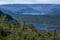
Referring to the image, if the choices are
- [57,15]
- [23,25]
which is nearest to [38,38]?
[23,25]

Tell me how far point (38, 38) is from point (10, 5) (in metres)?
5.00

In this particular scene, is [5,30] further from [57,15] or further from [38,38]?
[57,15]

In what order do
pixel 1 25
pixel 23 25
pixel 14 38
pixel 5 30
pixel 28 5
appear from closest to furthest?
pixel 14 38, pixel 23 25, pixel 1 25, pixel 5 30, pixel 28 5

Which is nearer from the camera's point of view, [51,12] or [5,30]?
[5,30]

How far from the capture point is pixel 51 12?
36.8 ft

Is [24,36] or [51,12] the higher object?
[24,36]

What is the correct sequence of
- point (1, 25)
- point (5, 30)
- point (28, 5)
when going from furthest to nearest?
point (28, 5) < point (5, 30) < point (1, 25)

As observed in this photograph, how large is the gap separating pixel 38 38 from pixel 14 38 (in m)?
0.72

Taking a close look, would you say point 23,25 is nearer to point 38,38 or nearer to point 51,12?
point 38,38

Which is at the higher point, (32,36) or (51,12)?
(32,36)

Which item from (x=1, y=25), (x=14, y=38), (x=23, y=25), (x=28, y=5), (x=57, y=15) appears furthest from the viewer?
(x=28, y=5)

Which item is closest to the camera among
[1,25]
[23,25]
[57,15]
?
[23,25]

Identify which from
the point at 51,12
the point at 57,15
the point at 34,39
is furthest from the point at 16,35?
the point at 51,12

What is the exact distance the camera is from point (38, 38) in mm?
5914
